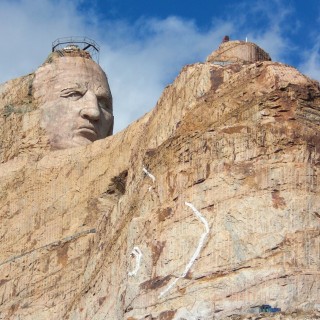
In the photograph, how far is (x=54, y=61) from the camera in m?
34.5

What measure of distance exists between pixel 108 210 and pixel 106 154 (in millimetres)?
1914

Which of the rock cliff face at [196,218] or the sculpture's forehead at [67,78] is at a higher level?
the sculpture's forehead at [67,78]

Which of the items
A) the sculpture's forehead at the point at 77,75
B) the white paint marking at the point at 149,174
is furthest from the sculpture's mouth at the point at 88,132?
the white paint marking at the point at 149,174

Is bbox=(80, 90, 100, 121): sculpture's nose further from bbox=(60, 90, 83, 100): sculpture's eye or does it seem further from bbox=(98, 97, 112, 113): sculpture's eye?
bbox=(98, 97, 112, 113): sculpture's eye

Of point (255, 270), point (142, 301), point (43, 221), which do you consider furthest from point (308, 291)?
point (43, 221)

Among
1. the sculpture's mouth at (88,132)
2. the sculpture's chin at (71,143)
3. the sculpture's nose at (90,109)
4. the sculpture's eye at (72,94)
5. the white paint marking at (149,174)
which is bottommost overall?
the white paint marking at (149,174)

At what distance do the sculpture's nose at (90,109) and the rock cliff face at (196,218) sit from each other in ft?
8.06

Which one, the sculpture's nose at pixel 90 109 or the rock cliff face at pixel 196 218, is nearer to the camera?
the rock cliff face at pixel 196 218

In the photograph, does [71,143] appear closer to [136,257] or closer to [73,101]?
[73,101]

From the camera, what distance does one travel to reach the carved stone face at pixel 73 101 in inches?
1303

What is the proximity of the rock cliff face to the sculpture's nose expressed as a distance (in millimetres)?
2457

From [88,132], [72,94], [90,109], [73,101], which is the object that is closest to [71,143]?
[88,132]

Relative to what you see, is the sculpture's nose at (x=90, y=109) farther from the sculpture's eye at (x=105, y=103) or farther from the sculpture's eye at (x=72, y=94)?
the sculpture's eye at (x=105, y=103)

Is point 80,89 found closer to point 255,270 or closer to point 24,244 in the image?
point 24,244
